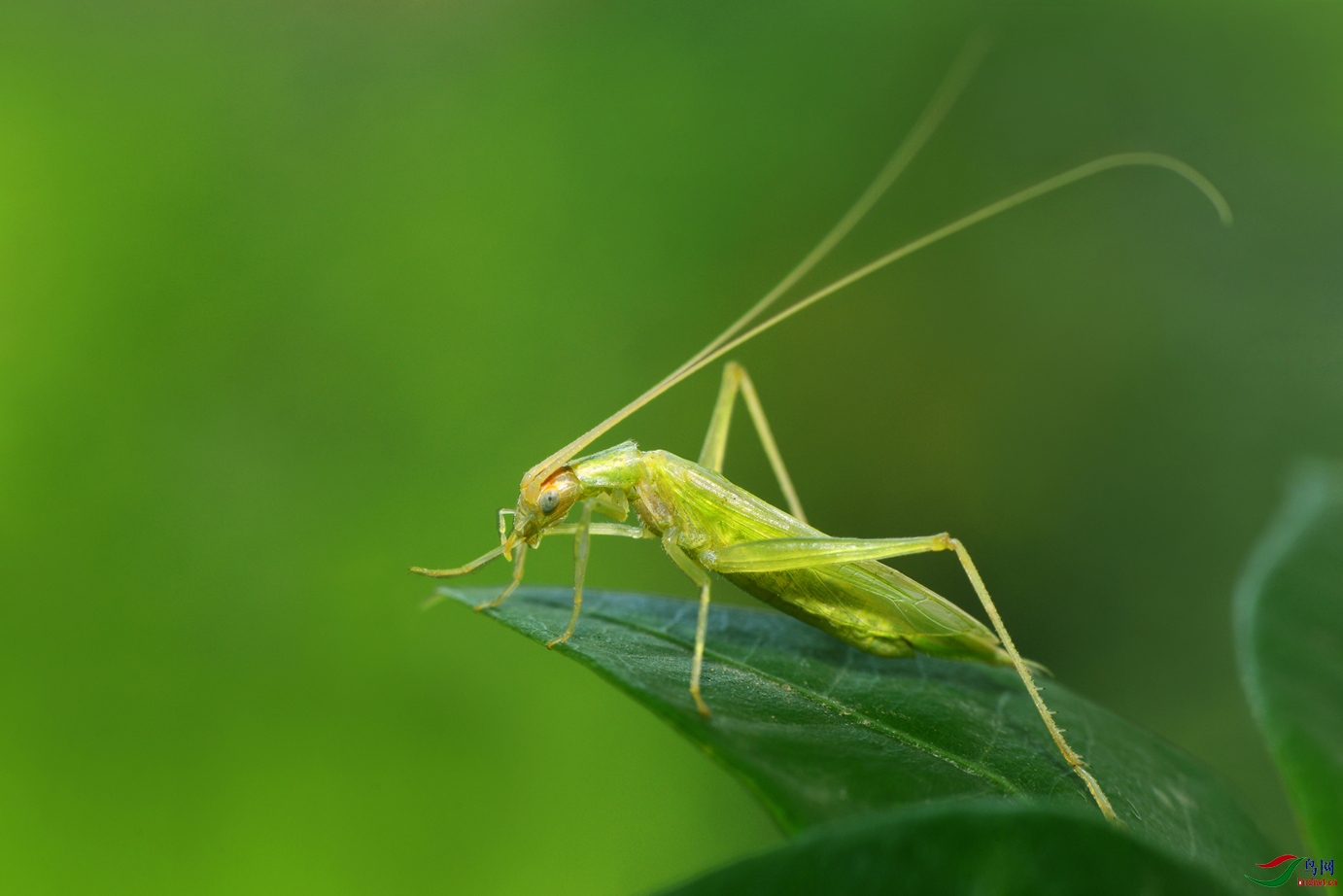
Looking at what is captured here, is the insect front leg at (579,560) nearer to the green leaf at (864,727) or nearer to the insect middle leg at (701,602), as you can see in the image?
the green leaf at (864,727)

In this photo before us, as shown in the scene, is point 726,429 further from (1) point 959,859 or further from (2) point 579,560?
(1) point 959,859

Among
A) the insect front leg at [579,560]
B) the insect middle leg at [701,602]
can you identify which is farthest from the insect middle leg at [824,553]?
the insect front leg at [579,560]

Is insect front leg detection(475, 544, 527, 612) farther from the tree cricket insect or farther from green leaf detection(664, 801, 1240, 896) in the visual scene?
green leaf detection(664, 801, 1240, 896)

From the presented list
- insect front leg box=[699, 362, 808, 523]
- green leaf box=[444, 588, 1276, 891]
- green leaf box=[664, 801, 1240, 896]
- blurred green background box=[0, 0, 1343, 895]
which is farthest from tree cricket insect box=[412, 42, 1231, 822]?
blurred green background box=[0, 0, 1343, 895]

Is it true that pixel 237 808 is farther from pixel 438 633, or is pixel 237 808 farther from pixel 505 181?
pixel 505 181

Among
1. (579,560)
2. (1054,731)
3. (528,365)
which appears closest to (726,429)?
(579,560)

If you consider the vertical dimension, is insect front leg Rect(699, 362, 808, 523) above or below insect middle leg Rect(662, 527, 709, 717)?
above

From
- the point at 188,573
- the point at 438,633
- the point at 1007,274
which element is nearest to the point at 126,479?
the point at 188,573

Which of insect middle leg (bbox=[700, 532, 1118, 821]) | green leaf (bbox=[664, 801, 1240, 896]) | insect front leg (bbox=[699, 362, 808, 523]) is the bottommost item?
green leaf (bbox=[664, 801, 1240, 896])
